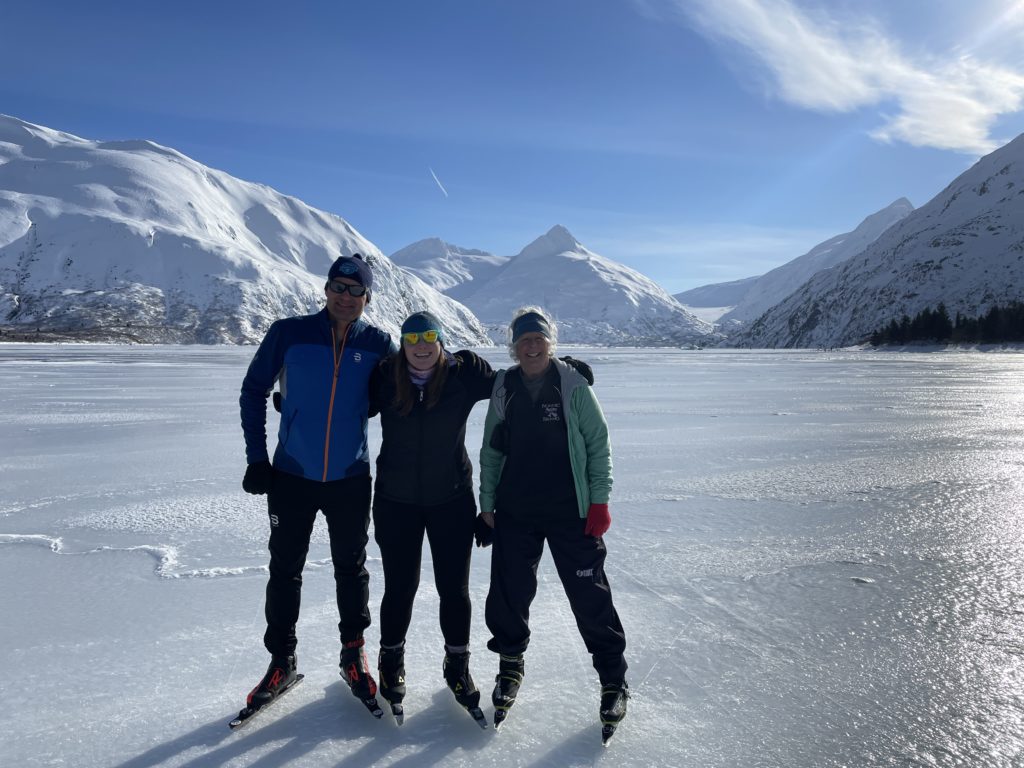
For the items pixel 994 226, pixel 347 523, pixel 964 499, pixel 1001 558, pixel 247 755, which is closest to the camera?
pixel 247 755

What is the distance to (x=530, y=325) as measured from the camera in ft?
10.3

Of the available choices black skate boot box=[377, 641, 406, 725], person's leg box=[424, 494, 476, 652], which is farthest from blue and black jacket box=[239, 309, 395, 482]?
black skate boot box=[377, 641, 406, 725]

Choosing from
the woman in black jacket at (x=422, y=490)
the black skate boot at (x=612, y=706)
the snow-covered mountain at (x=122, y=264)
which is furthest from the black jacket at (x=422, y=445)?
the snow-covered mountain at (x=122, y=264)

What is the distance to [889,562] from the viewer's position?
16.3 feet

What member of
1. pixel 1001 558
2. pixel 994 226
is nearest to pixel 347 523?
pixel 1001 558

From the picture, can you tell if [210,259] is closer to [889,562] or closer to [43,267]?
[43,267]

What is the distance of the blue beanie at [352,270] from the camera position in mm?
3334

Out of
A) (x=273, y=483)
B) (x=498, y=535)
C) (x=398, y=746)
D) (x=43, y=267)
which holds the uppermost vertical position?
(x=43, y=267)

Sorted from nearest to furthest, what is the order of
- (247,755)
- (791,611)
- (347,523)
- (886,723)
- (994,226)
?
(247,755) < (886,723) < (347,523) < (791,611) < (994,226)

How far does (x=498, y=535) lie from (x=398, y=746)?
1034 mm

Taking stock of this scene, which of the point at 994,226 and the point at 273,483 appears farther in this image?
the point at 994,226

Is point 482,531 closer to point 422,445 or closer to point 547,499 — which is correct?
point 547,499

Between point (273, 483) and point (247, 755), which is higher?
point (273, 483)

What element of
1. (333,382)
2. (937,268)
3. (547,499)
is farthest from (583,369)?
(937,268)
